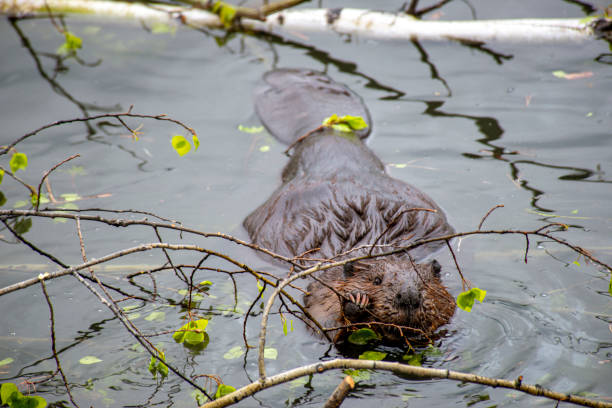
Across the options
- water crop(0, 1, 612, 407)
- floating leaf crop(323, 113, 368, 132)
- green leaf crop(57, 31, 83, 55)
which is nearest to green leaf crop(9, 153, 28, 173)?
water crop(0, 1, 612, 407)

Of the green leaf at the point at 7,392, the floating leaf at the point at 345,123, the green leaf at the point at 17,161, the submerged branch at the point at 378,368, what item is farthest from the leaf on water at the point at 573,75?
the green leaf at the point at 7,392

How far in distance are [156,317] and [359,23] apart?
4.47m

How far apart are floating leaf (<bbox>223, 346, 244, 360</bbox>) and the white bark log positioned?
14.9 feet

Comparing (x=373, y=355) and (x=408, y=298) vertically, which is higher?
(x=408, y=298)

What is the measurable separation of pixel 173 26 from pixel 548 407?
20.3 ft

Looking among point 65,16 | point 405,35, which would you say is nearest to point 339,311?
point 405,35

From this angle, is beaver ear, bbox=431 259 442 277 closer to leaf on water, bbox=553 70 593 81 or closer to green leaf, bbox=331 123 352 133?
green leaf, bbox=331 123 352 133

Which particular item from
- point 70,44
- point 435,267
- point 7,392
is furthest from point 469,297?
point 70,44

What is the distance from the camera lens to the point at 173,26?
781 cm

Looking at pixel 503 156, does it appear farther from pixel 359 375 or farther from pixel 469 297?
pixel 469 297

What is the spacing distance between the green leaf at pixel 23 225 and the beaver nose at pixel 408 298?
3.02m

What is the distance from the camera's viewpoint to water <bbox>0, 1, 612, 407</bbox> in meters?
3.51

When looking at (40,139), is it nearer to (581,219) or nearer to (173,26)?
(173,26)

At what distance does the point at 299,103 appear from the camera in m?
5.75
